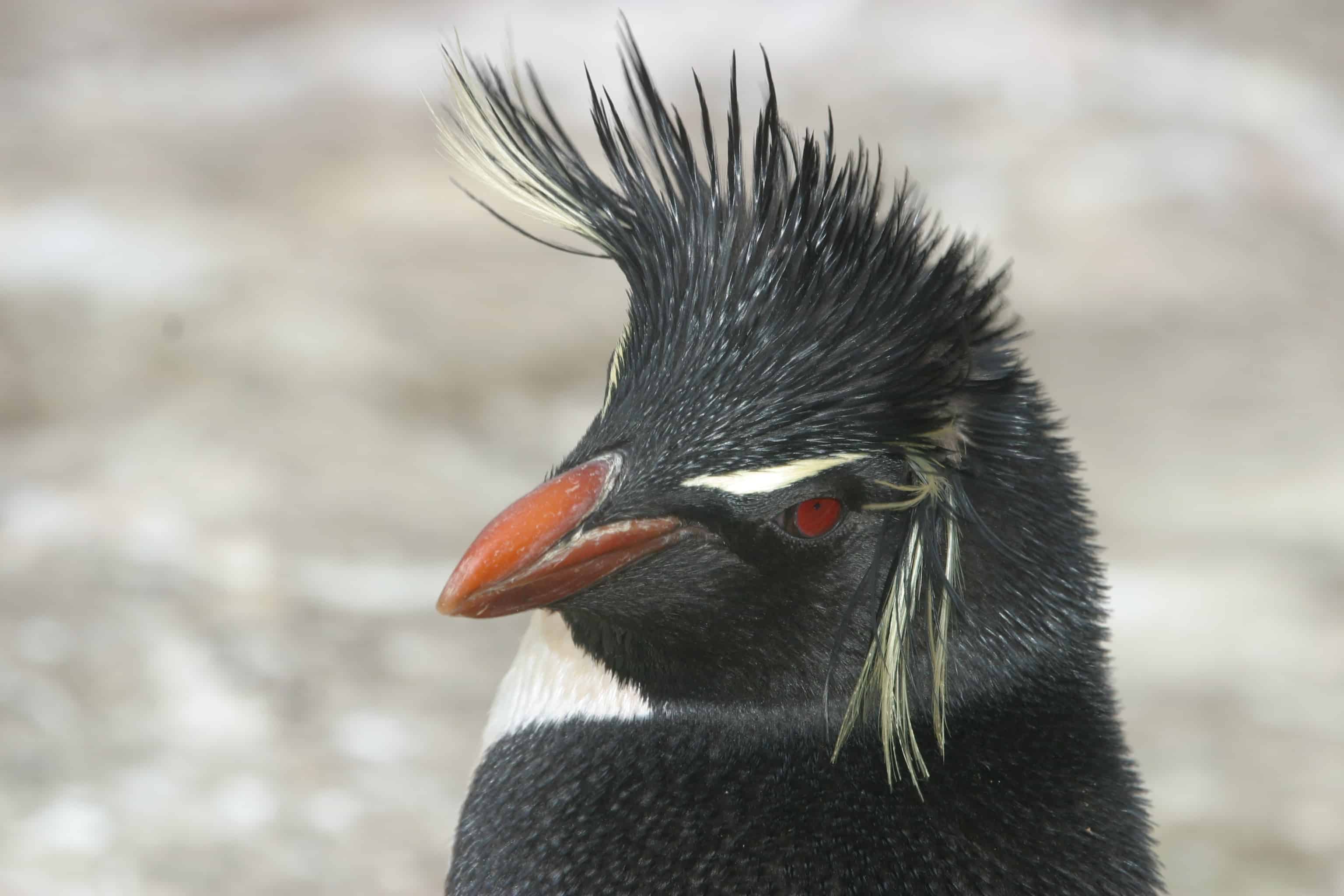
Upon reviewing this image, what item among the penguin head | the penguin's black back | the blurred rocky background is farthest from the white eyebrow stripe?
the blurred rocky background

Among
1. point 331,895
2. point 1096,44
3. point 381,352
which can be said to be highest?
point 1096,44

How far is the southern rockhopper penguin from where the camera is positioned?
1.62 meters

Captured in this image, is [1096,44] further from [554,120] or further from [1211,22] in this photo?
[554,120]

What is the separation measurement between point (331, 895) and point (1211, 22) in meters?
4.89

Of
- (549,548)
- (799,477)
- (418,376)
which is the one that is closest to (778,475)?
(799,477)

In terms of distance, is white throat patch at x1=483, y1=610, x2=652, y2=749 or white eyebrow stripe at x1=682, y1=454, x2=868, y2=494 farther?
white throat patch at x1=483, y1=610, x2=652, y2=749

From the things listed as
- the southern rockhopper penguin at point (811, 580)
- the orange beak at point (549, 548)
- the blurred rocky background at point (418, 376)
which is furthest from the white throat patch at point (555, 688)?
the blurred rocky background at point (418, 376)

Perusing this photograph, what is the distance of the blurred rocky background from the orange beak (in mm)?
1636

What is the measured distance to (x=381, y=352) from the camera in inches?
190

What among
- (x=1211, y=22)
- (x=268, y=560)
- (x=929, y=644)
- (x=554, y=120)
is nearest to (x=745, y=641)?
(x=929, y=644)

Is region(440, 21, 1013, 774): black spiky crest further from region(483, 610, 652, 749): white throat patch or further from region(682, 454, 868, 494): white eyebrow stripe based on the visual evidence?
region(483, 610, 652, 749): white throat patch

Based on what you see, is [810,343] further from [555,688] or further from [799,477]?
[555,688]

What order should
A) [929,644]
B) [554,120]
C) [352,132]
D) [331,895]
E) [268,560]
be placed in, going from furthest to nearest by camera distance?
[352,132] < [268,560] < [331,895] < [554,120] < [929,644]

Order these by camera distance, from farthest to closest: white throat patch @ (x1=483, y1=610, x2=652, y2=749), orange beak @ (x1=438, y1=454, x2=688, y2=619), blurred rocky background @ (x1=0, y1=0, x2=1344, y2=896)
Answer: blurred rocky background @ (x1=0, y1=0, x2=1344, y2=896) < white throat patch @ (x1=483, y1=610, x2=652, y2=749) < orange beak @ (x1=438, y1=454, x2=688, y2=619)
